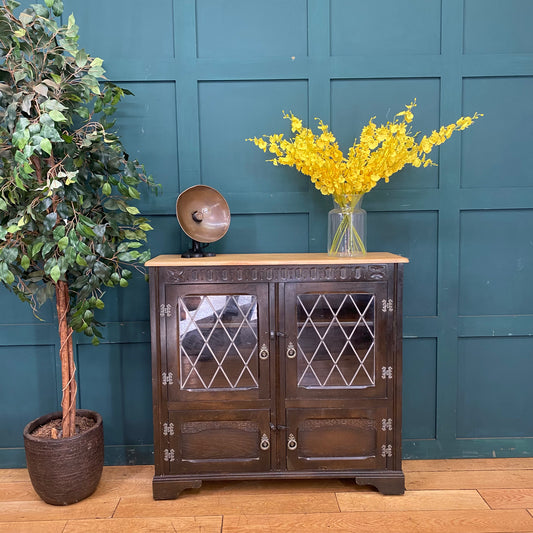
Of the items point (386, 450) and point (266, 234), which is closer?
point (386, 450)

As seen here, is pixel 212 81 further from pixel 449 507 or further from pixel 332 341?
pixel 449 507

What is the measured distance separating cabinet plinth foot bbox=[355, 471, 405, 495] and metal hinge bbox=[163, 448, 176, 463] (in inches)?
33.8

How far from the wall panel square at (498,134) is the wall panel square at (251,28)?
3.06ft

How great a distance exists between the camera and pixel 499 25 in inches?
97.7

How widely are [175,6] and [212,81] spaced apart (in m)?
0.41

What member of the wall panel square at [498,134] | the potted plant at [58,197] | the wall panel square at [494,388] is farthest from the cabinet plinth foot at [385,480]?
the wall panel square at [498,134]

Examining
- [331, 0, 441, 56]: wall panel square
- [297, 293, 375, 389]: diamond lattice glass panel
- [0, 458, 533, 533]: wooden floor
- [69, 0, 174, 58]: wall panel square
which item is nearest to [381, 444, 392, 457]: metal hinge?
[0, 458, 533, 533]: wooden floor

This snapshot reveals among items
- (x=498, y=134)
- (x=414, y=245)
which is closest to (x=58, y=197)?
(x=414, y=245)

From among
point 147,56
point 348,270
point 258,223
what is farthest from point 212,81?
point 348,270

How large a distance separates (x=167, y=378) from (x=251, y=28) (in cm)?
179

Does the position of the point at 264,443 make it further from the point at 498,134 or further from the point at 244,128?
the point at 498,134

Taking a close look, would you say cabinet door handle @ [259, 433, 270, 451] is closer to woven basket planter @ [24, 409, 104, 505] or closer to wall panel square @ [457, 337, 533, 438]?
woven basket planter @ [24, 409, 104, 505]

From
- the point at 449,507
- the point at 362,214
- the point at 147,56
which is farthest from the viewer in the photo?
the point at 147,56

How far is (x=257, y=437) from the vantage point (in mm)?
2242
